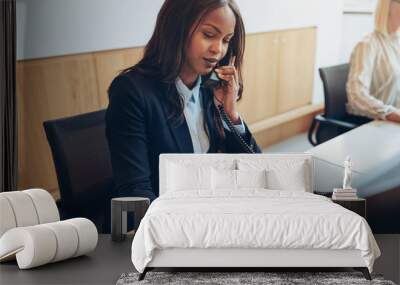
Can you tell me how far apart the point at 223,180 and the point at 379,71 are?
1815mm

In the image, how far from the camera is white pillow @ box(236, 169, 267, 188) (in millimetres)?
6199

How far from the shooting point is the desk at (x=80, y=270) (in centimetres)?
505

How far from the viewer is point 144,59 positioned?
22.2 ft

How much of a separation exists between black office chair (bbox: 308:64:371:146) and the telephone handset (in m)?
0.60

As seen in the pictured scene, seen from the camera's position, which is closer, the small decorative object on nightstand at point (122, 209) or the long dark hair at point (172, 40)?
the small decorative object on nightstand at point (122, 209)

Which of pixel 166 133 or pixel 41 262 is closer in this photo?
pixel 41 262

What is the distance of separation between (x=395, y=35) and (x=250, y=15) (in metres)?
1.28

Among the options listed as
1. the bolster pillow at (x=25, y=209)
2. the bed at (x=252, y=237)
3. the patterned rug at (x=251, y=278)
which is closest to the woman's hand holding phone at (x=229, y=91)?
the bed at (x=252, y=237)

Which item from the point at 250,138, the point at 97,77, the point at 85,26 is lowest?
the point at 250,138

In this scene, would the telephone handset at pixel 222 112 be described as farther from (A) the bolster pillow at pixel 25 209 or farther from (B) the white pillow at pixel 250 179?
(A) the bolster pillow at pixel 25 209

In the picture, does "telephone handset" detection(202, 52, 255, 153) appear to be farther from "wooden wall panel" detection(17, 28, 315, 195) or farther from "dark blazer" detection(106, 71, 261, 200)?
"dark blazer" detection(106, 71, 261, 200)

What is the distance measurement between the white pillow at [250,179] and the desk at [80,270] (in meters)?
1.02

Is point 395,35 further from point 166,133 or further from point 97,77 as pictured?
point 97,77

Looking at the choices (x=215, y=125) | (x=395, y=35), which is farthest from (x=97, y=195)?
(x=395, y=35)
